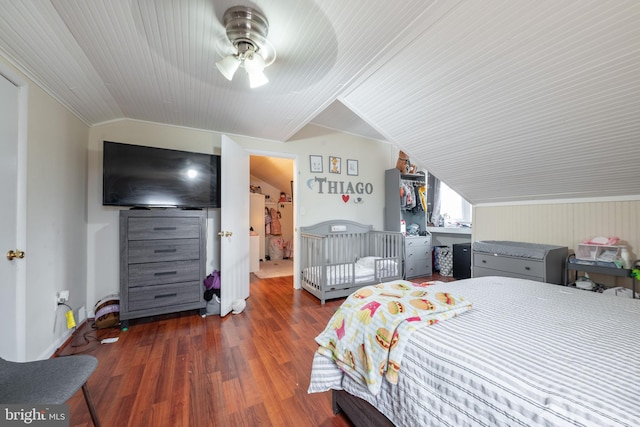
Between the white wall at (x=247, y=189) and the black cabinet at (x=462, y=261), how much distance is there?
131cm

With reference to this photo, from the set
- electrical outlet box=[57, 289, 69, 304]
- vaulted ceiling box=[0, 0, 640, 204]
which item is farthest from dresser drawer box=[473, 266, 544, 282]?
electrical outlet box=[57, 289, 69, 304]

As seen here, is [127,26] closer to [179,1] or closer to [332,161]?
[179,1]

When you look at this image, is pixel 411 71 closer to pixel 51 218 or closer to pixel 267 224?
pixel 51 218

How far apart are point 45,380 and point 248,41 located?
191 centimetres

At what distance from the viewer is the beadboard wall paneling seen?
6.88 feet

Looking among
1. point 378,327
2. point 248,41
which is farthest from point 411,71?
point 378,327

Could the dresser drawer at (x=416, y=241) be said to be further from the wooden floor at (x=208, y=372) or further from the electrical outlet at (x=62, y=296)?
the electrical outlet at (x=62, y=296)

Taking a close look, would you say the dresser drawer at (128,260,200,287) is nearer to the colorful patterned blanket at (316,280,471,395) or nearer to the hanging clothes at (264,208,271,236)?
the colorful patterned blanket at (316,280,471,395)

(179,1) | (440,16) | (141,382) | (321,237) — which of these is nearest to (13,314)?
(141,382)

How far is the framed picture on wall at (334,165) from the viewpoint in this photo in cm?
384

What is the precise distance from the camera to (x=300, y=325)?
2.39 metres

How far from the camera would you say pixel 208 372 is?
1.68 m

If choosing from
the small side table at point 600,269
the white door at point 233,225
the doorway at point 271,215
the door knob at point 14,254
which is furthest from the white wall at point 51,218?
the small side table at point 600,269

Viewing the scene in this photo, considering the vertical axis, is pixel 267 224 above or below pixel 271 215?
below
